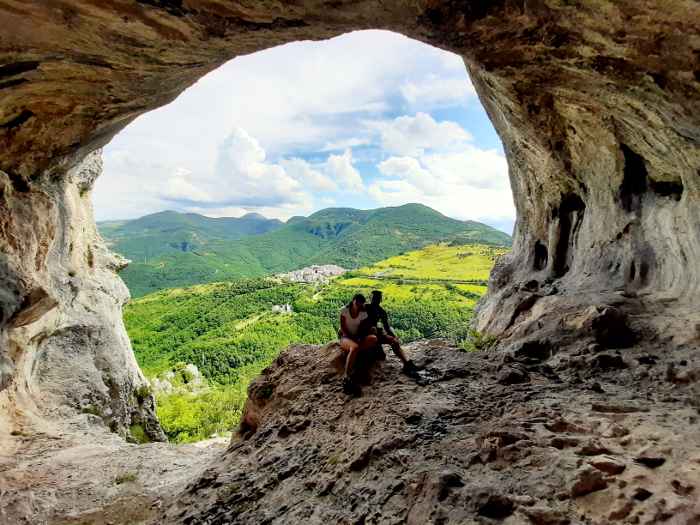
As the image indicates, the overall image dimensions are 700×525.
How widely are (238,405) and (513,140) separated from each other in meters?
51.2

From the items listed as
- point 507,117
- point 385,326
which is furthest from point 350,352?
point 507,117

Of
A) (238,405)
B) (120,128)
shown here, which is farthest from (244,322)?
(120,128)

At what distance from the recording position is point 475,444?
23.9ft

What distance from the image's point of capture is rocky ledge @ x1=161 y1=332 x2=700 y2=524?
224 inches

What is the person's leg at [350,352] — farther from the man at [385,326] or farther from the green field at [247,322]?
the green field at [247,322]

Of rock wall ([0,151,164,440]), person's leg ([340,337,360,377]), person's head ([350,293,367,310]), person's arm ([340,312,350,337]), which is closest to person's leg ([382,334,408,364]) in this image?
person's leg ([340,337,360,377])

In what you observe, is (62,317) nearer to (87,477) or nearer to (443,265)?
(87,477)

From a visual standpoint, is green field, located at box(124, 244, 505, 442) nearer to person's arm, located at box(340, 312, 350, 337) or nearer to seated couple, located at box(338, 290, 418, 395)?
person's arm, located at box(340, 312, 350, 337)

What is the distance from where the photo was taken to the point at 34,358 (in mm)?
18281

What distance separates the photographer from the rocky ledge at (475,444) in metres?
5.69

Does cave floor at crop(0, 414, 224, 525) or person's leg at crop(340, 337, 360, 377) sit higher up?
person's leg at crop(340, 337, 360, 377)

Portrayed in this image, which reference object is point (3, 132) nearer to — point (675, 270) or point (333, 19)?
point (333, 19)

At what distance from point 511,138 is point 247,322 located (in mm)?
106257

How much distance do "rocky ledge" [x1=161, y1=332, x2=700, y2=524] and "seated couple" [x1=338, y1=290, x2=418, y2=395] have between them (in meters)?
0.41
